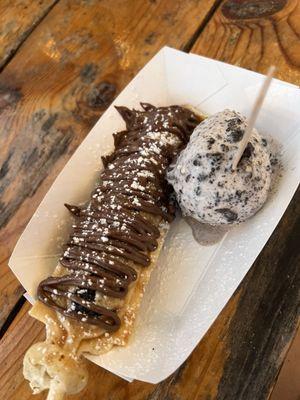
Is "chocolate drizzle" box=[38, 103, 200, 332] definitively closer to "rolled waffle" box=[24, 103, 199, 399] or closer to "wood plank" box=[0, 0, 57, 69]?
"rolled waffle" box=[24, 103, 199, 399]

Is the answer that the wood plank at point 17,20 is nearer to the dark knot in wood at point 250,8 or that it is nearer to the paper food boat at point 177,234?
the paper food boat at point 177,234

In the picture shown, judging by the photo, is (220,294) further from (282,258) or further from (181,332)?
(282,258)

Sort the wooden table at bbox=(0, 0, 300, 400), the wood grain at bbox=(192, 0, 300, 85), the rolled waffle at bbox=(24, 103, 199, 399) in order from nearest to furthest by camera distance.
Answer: the rolled waffle at bbox=(24, 103, 199, 399), the wooden table at bbox=(0, 0, 300, 400), the wood grain at bbox=(192, 0, 300, 85)

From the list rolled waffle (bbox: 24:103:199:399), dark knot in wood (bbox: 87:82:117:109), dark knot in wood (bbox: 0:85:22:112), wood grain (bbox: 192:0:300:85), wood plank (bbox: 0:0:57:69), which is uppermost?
wood grain (bbox: 192:0:300:85)

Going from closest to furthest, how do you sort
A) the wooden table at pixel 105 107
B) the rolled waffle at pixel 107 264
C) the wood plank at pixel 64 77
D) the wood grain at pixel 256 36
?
1. the rolled waffle at pixel 107 264
2. the wooden table at pixel 105 107
3. the wood plank at pixel 64 77
4. the wood grain at pixel 256 36

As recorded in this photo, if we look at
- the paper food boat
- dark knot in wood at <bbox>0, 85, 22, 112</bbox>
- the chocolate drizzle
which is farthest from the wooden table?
the chocolate drizzle

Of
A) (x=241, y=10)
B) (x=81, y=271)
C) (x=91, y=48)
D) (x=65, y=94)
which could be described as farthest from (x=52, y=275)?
(x=241, y=10)

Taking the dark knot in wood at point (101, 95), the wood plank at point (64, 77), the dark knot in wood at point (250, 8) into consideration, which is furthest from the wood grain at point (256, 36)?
the dark knot in wood at point (101, 95)
